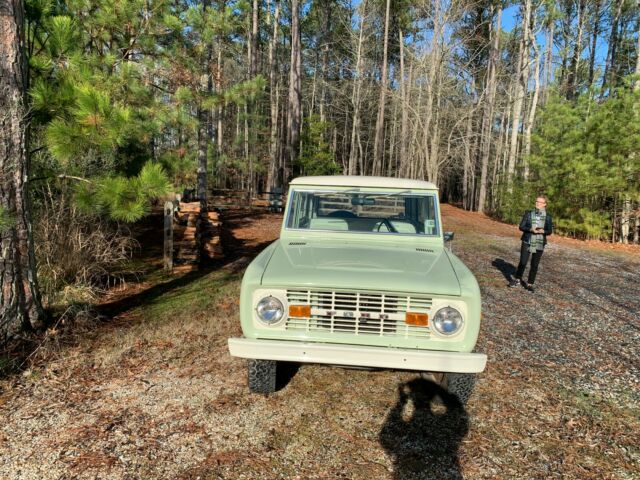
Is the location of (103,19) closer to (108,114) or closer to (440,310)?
(108,114)

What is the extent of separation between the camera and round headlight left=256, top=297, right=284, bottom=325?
2953 mm

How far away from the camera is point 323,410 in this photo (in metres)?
3.33

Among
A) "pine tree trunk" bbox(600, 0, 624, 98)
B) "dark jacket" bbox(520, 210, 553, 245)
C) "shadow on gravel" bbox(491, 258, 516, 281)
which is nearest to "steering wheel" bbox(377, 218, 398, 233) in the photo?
"dark jacket" bbox(520, 210, 553, 245)

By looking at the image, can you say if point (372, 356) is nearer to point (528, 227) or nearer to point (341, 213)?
point (341, 213)

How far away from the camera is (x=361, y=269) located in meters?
3.10

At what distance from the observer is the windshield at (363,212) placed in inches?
165

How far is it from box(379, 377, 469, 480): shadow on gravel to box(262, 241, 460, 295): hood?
3.56 feet

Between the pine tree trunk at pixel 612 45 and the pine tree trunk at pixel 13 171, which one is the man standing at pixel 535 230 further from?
the pine tree trunk at pixel 612 45

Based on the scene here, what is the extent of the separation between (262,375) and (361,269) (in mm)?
1196

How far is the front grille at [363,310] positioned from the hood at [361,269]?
0.25ft

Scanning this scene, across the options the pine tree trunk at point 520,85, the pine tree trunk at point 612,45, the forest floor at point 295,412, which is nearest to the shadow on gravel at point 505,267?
the forest floor at point 295,412

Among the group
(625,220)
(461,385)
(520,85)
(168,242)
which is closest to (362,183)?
(461,385)

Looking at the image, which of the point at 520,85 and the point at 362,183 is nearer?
the point at 362,183

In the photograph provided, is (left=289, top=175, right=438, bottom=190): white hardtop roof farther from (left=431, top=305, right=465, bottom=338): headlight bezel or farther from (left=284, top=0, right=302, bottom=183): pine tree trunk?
(left=284, top=0, right=302, bottom=183): pine tree trunk
